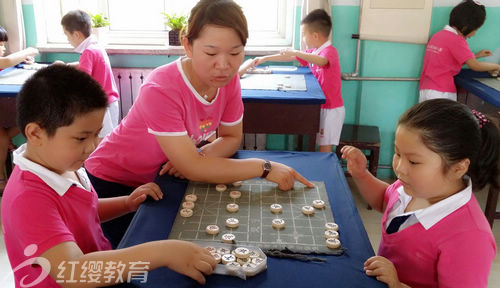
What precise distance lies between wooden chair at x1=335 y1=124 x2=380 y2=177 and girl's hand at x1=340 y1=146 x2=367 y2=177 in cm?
171

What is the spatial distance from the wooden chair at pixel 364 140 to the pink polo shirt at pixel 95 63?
1.82 metres

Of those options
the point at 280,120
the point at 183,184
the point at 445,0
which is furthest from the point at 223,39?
the point at 445,0

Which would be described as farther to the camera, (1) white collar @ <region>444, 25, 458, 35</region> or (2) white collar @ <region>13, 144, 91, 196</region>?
(1) white collar @ <region>444, 25, 458, 35</region>

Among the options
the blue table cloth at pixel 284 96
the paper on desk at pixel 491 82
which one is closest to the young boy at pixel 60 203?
the blue table cloth at pixel 284 96

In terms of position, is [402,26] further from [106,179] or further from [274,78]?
[106,179]

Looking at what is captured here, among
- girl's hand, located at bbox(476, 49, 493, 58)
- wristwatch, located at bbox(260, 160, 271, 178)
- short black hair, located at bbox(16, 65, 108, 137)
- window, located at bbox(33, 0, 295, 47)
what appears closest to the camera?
short black hair, located at bbox(16, 65, 108, 137)

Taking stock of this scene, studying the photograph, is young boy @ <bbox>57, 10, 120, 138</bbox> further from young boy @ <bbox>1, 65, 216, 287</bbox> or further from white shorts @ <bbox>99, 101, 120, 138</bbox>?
young boy @ <bbox>1, 65, 216, 287</bbox>

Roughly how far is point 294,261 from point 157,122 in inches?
23.3

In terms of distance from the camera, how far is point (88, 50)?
325 centimetres

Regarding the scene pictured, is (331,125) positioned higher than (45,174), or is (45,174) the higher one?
(45,174)

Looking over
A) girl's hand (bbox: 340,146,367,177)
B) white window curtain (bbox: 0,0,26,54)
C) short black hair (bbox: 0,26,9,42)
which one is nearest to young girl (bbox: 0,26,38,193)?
short black hair (bbox: 0,26,9,42)

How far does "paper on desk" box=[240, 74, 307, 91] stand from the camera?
287 centimetres

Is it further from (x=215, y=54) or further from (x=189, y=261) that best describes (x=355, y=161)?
(x=189, y=261)

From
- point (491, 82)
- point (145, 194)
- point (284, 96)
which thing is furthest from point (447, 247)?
point (491, 82)
